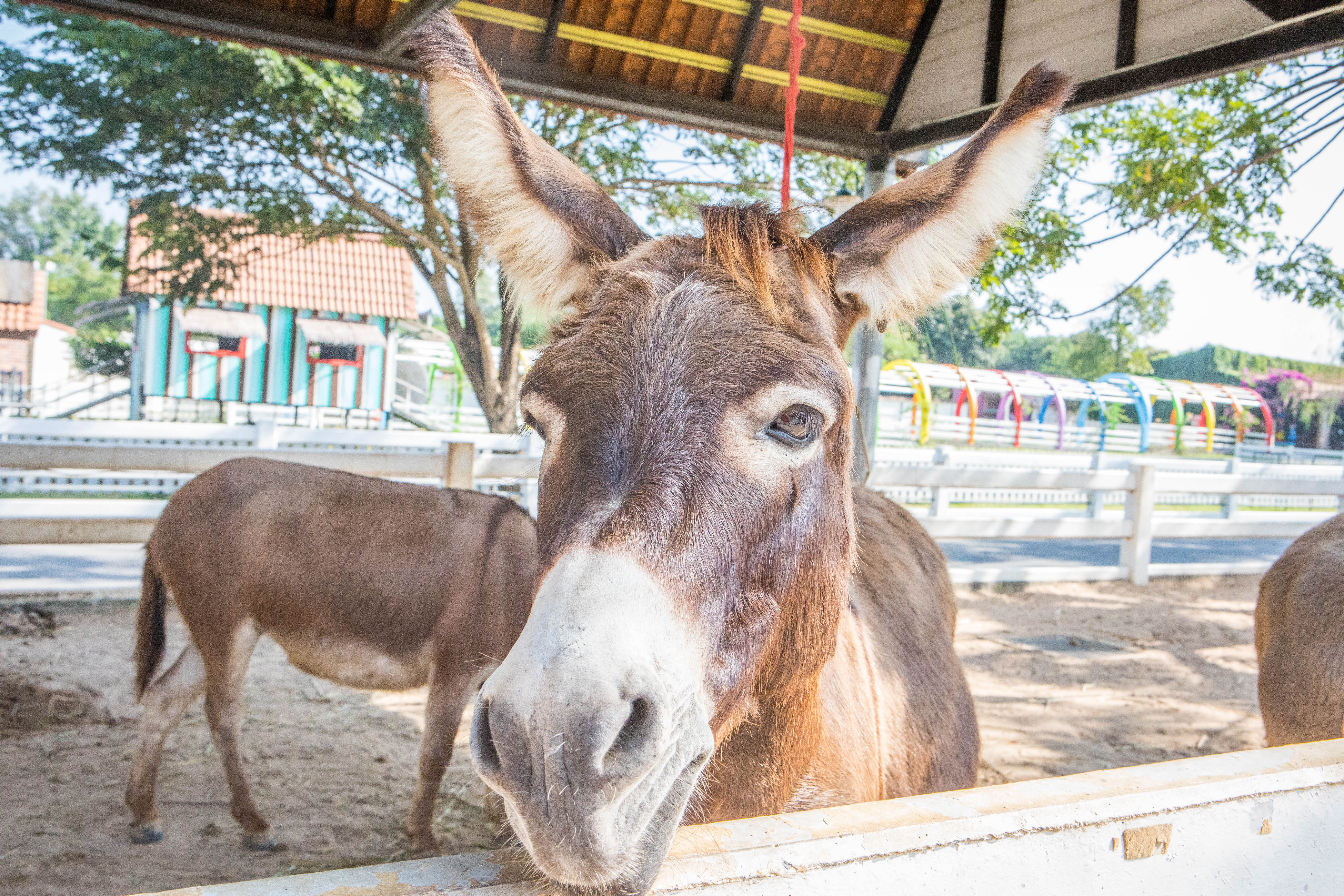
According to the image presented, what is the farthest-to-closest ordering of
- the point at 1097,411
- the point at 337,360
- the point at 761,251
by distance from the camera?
1. the point at 1097,411
2. the point at 337,360
3. the point at 761,251

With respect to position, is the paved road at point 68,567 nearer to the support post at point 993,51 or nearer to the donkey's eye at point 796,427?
the donkey's eye at point 796,427

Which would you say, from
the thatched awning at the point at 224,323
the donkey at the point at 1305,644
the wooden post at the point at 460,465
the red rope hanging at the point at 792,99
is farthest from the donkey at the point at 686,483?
the thatched awning at the point at 224,323

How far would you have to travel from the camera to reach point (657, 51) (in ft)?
16.5

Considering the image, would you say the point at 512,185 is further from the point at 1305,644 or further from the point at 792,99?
the point at 1305,644

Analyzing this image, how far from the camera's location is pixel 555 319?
1932 mm

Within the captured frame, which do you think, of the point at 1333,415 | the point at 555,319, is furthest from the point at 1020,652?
the point at 1333,415

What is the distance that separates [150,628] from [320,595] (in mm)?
897

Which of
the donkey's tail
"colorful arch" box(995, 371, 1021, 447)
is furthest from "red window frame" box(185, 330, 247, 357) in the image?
"colorful arch" box(995, 371, 1021, 447)

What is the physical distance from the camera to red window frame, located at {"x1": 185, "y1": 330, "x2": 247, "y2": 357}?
22.2 meters

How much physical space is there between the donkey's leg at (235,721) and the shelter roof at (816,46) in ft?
9.28

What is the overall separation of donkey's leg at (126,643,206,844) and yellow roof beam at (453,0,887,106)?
3.58 metres

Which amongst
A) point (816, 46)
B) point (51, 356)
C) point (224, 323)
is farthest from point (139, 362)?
point (51, 356)

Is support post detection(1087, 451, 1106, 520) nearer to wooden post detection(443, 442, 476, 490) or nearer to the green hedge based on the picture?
wooden post detection(443, 442, 476, 490)

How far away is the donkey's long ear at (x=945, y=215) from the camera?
1.58 meters
